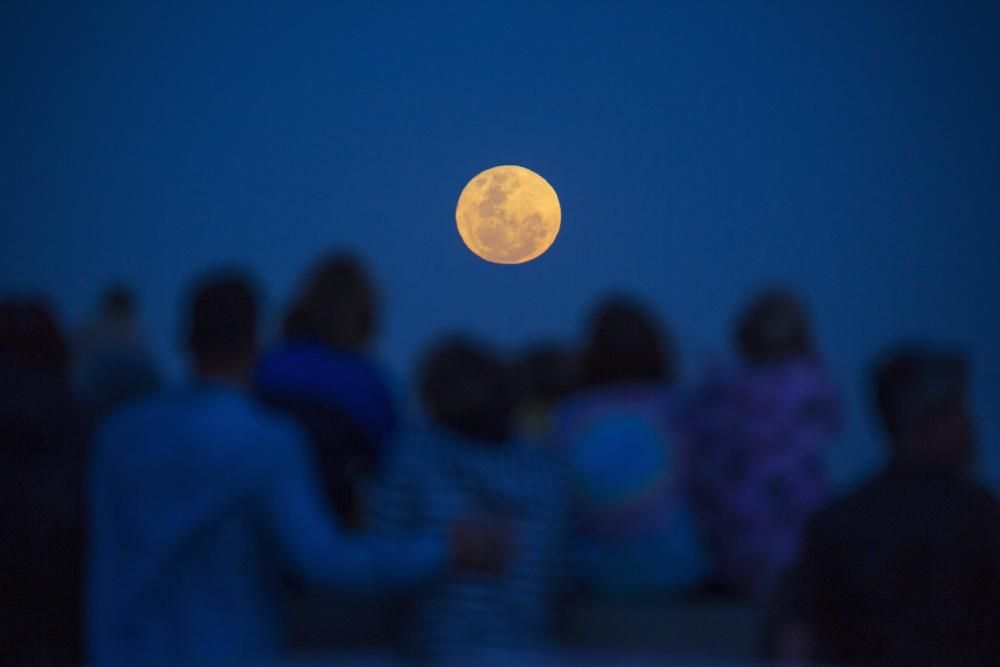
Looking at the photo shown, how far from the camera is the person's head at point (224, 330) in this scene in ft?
7.97

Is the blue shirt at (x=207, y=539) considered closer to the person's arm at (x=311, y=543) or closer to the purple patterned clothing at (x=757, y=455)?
the person's arm at (x=311, y=543)

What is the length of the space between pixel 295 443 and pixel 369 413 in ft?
3.24

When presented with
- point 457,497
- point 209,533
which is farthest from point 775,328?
point 209,533

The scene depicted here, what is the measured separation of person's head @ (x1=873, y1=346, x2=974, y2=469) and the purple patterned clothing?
1254 mm

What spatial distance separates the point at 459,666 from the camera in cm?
96

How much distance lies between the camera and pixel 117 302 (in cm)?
664

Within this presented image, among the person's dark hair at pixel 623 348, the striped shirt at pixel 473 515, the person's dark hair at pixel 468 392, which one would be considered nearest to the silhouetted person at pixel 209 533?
the striped shirt at pixel 473 515

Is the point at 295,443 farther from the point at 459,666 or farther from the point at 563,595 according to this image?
the point at 459,666

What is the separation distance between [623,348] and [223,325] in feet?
4.89

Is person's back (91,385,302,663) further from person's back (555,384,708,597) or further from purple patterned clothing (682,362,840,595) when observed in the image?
purple patterned clothing (682,362,840,595)

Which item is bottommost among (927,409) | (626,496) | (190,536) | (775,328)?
(626,496)

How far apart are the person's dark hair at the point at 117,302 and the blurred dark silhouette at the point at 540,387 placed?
2926mm

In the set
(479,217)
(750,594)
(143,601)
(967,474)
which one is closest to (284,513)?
(143,601)

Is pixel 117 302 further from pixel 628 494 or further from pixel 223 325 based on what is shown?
pixel 223 325
